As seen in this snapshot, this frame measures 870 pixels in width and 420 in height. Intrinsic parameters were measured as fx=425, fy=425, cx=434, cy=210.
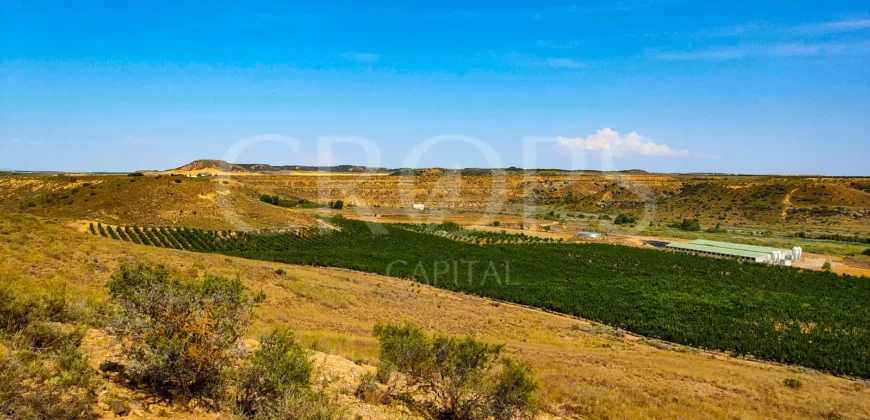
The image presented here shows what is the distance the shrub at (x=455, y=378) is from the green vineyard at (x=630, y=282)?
21718 mm

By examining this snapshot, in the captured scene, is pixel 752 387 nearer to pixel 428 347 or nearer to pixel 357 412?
pixel 428 347

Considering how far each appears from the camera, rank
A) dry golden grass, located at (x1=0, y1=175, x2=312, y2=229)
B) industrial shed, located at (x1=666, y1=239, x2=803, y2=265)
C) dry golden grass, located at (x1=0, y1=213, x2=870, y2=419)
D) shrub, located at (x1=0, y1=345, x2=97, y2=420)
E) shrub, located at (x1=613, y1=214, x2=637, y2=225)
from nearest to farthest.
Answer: shrub, located at (x1=0, y1=345, x2=97, y2=420), dry golden grass, located at (x1=0, y1=213, x2=870, y2=419), dry golden grass, located at (x1=0, y1=175, x2=312, y2=229), industrial shed, located at (x1=666, y1=239, x2=803, y2=265), shrub, located at (x1=613, y1=214, x2=637, y2=225)

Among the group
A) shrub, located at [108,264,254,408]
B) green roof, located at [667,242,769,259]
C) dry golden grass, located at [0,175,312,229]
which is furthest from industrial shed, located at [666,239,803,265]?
shrub, located at [108,264,254,408]

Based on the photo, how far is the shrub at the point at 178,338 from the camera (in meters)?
5.79

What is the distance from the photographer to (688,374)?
51.1 feet

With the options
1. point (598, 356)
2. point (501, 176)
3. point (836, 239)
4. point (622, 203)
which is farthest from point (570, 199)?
point (598, 356)

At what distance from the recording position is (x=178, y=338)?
19.2 feet

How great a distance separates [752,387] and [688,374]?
1.96 metres

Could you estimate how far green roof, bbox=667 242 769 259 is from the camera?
51.2 m

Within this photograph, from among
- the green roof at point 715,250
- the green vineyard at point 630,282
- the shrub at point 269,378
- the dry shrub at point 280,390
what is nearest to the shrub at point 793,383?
the green vineyard at point 630,282

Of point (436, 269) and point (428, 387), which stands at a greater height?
point (428, 387)

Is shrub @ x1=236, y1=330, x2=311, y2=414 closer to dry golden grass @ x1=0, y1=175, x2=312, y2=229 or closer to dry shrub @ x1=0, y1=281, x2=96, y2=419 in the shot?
dry shrub @ x1=0, y1=281, x2=96, y2=419

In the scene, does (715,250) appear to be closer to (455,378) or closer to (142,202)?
(455,378)

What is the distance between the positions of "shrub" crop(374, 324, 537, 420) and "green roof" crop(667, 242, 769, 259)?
5562cm
